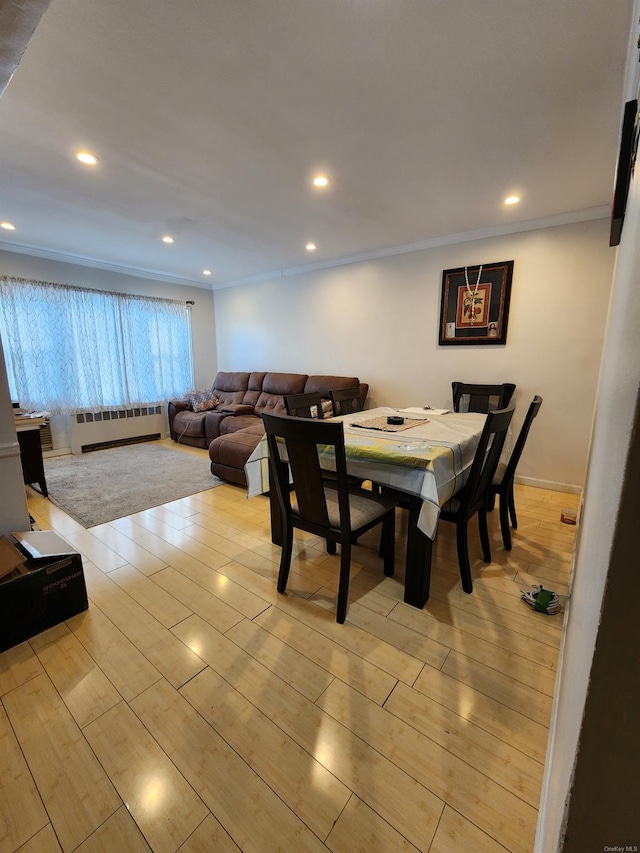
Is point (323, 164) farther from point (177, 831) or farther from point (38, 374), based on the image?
point (38, 374)

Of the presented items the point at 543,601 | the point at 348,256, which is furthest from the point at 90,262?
the point at 543,601

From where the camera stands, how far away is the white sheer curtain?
13.1ft

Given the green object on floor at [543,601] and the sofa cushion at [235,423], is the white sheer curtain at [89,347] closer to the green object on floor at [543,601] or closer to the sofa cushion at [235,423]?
the sofa cushion at [235,423]

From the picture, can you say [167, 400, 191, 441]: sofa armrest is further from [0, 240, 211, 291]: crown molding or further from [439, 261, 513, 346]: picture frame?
[439, 261, 513, 346]: picture frame

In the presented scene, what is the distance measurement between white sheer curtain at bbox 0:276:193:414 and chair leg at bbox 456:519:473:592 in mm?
4859

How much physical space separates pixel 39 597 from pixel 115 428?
12.9ft

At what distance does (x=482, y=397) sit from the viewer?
3188mm

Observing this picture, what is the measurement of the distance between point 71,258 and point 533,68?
5.02 meters

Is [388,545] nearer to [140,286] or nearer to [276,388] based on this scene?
[276,388]

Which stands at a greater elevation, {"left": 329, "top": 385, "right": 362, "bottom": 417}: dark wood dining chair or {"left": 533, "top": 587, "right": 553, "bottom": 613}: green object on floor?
{"left": 329, "top": 385, "right": 362, "bottom": 417}: dark wood dining chair

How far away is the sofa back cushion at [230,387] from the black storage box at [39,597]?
3.71 metres

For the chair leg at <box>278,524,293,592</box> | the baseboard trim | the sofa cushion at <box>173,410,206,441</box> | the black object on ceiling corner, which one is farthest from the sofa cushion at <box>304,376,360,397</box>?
the black object on ceiling corner

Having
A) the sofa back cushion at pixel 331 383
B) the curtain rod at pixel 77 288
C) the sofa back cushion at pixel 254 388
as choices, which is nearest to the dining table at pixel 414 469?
the sofa back cushion at pixel 331 383

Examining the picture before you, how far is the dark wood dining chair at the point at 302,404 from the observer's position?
2.21m
